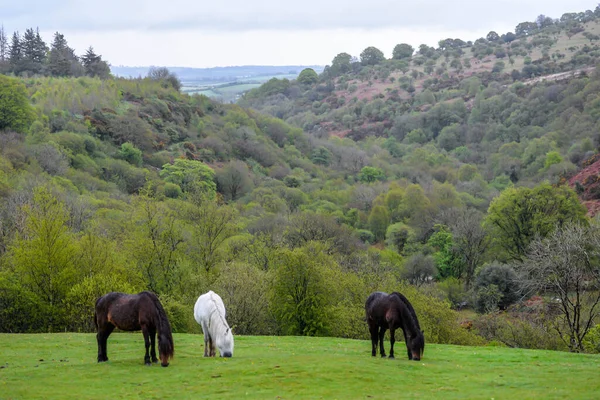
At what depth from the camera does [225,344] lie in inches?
769

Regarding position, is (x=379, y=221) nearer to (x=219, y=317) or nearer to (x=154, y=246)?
(x=154, y=246)

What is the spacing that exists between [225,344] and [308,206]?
6180cm

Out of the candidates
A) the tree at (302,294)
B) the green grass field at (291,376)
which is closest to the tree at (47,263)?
the green grass field at (291,376)

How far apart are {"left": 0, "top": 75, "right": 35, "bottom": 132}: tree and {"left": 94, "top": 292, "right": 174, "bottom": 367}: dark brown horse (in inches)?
2569

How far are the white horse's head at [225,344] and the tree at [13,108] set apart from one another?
6617cm

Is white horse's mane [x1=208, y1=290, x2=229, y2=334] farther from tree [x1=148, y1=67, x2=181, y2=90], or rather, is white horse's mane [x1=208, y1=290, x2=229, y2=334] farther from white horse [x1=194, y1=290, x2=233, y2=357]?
tree [x1=148, y1=67, x2=181, y2=90]

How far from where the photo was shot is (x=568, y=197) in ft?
186

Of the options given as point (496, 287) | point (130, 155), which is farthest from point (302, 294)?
point (130, 155)

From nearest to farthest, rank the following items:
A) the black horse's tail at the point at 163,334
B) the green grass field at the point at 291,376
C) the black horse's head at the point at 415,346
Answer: the green grass field at the point at 291,376 < the black horse's tail at the point at 163,334 < the black horse's head at the point at 415,346

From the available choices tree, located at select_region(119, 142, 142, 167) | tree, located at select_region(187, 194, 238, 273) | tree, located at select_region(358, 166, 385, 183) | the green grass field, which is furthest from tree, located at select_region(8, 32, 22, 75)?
the green grass field

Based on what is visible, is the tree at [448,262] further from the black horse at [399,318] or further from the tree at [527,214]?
the black horse at [399,318]

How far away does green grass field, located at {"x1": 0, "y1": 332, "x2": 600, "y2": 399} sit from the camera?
14.9m

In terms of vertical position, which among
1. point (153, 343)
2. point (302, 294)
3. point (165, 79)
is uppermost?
point (165, 79)

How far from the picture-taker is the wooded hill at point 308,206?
33250mm
